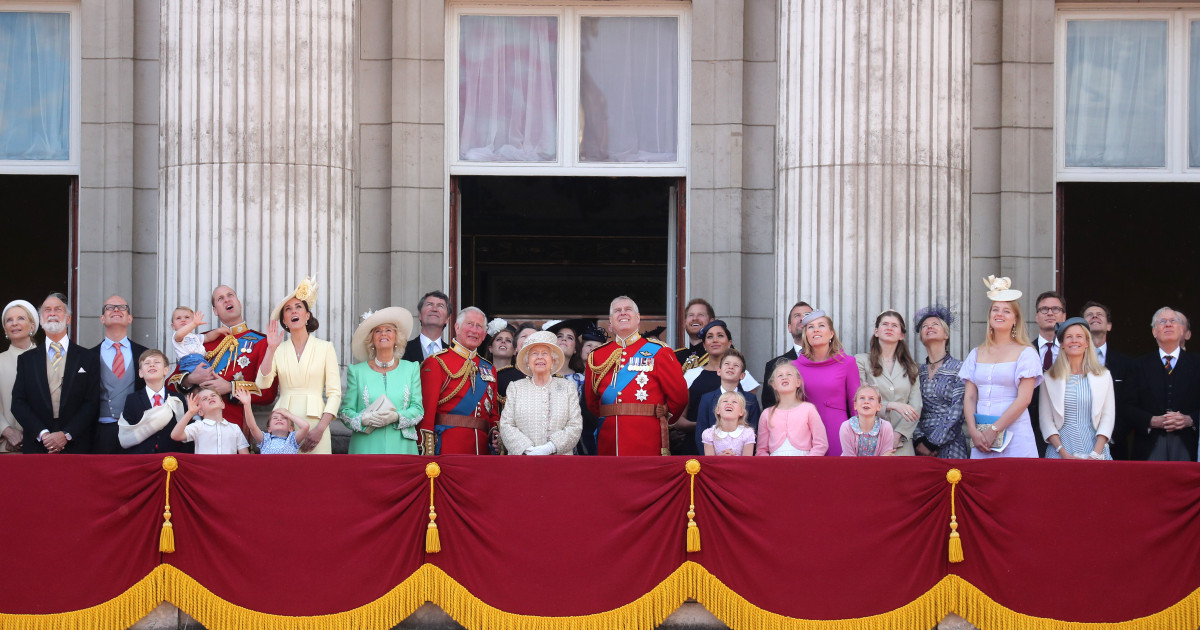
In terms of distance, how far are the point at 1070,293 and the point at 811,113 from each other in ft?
31.1

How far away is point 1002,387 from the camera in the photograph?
324 inches

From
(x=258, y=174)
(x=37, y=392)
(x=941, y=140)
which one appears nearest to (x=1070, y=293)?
(x=941, y=140)

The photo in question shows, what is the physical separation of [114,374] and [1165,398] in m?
7.24

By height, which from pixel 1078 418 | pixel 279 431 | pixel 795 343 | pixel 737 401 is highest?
pixel 795 343

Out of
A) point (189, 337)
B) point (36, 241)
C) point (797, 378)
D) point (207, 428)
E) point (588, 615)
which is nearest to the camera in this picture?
point (588, 615)

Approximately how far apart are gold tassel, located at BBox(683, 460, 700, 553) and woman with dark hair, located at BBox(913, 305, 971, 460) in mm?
1946

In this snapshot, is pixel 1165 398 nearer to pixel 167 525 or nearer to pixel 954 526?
pixel 954 526

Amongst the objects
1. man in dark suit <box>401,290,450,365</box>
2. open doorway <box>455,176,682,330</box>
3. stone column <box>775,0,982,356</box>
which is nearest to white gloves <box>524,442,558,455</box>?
man in dark suit <box>401,290,450,365</box>

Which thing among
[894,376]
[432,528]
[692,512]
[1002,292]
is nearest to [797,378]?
[894,376]

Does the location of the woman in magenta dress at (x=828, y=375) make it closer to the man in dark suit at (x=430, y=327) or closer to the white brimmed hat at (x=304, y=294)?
the man in dark suit at (x=430, y=327)

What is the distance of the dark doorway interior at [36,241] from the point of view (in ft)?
55.7

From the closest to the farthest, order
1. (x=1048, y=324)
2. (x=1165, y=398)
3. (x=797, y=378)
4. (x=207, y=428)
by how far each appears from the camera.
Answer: (x=207, y=428) < (x=797, y=378) < (x=1165, y=398) < (x=1048, y=324)

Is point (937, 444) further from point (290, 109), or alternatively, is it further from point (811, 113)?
point (290, 109)

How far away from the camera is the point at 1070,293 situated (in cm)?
1811
